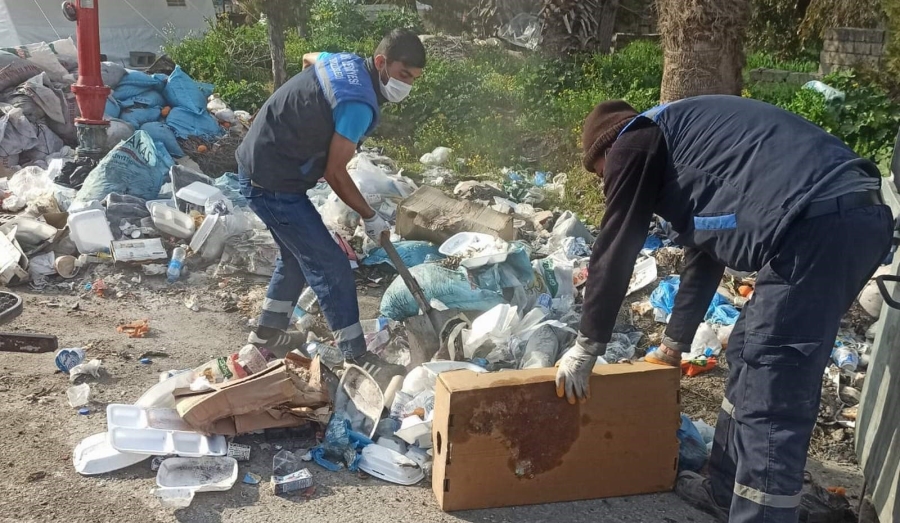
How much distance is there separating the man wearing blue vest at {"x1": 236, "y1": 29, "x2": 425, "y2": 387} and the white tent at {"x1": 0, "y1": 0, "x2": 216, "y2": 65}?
1093 cm

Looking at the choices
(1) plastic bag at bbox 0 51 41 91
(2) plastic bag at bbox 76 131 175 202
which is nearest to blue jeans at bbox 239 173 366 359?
(2) plastic bag at bbox 76 131 175 202


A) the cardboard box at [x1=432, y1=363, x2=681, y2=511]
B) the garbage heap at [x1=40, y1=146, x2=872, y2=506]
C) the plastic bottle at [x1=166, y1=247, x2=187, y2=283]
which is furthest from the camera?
the plastic bottle at [x1=166, y1=247, x2=187, y2=283]

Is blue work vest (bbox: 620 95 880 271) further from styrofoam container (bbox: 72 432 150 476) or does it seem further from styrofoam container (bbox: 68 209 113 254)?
styrofoam container (bbox: 68 209 113 254)

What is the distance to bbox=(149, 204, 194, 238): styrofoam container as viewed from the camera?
5891 mm

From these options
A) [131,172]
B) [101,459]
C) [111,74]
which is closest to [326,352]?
[101,459]

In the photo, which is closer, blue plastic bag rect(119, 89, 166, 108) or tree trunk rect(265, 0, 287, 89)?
blue plastic bag rect(119, 89, 166, 108)

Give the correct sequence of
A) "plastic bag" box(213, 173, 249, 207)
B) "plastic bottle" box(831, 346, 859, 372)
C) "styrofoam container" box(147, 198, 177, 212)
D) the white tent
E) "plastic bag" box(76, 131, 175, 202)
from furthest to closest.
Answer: the white tent → "plastic bag" box(213, 173, 249, 207) → "plastic bag" box(76, 131, 175, 202) → "styrofoam container" box(147, 198, 177, 212) → "plastic bottle" box(831, 346, 859, 372)

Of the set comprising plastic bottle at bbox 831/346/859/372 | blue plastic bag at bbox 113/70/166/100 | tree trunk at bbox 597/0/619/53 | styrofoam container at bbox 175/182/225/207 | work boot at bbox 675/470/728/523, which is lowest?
plastic bottle at bbox 831/346/859/372

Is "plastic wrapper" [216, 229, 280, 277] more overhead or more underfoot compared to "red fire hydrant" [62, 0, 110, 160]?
more underfoot

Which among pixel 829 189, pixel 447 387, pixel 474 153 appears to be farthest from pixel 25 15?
pixel 829 189

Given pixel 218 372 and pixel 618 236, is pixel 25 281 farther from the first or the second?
pixel 618 236

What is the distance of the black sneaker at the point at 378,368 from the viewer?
3900 millimetres

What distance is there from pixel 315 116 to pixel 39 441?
6.13 ft

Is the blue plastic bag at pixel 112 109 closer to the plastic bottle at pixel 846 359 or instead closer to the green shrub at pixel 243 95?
the green shrub at pixel 243 95
